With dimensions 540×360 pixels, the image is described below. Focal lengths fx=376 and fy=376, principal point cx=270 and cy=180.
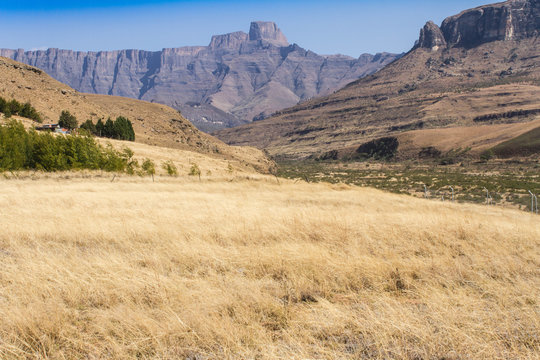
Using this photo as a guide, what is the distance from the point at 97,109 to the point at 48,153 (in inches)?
2509

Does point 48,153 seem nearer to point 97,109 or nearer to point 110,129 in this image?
point 110,129

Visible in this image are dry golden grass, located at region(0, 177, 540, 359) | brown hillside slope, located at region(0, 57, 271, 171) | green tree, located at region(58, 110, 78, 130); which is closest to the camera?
dry golden grass, located at region(0, 177, 540, 359)

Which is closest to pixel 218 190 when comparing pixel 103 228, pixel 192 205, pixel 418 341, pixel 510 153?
pixel 192 205

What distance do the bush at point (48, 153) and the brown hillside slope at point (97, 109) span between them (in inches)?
1695

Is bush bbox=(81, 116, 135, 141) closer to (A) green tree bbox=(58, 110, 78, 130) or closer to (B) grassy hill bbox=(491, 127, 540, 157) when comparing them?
(A) green tree bbox=(58, 110, 78, 130)

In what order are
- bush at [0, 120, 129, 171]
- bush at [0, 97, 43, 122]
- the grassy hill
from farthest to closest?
the grassy hill, bush at [0, 97, 43, 122], bush at [0, 120, 129, 171]

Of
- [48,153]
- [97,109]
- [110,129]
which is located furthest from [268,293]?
[97,109]

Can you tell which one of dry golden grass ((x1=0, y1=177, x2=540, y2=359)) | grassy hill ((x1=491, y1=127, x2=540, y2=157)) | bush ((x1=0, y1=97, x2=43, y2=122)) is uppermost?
bush ((x1=0, y1=97, x2=43, y2=122))

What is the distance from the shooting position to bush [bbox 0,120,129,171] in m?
28.4

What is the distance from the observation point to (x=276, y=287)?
4.99m

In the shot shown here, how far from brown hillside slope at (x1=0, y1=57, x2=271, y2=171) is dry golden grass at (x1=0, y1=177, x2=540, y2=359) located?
72.0m

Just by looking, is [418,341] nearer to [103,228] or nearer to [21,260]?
[21,260]

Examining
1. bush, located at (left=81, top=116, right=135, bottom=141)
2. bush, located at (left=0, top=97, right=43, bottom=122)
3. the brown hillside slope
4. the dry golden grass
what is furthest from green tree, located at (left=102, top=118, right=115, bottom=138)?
the dry golden grass

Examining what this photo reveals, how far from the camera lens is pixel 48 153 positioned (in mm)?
30172
